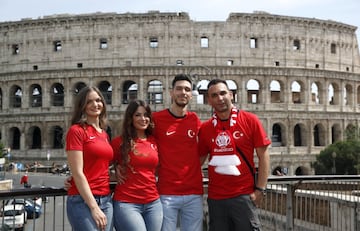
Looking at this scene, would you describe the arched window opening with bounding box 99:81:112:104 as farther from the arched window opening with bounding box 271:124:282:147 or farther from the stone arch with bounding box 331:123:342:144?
the stone arch with bounding box 331:123:342:144

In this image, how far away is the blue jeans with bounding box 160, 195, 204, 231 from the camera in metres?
4.84

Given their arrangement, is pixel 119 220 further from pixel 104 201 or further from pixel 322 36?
pixel 322 36

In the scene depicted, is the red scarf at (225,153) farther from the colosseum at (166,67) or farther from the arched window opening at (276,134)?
the arched window opening at (276,134)

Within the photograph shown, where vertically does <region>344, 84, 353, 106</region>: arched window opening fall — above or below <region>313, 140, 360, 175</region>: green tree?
above

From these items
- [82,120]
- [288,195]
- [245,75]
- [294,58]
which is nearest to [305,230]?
[288,195]

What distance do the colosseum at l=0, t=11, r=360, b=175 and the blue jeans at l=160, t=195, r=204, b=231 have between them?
112 feet

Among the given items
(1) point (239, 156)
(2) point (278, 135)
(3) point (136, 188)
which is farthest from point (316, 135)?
(3) point (136, 188)

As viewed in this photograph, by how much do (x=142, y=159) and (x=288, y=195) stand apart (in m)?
2.42

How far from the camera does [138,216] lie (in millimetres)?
4602

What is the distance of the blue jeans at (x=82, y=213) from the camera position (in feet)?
14.5

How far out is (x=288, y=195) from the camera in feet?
20.3

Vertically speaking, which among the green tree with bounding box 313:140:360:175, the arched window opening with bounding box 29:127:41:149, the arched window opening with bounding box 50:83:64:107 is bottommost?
the green tree with bounding box 313:140:360:175

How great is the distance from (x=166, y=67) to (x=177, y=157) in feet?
115

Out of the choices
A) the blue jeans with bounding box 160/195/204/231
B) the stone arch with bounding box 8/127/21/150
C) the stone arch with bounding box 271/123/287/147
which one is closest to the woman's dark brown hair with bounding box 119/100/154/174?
the blue jeans with bounding box 160/195/204/231
